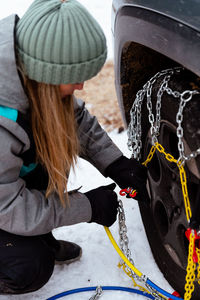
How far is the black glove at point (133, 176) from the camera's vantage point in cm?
177

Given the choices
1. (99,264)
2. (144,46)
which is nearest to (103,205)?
(99,264)

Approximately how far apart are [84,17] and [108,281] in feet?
3.86

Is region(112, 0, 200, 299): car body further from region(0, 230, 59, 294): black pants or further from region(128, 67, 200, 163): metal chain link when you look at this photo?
region(0, 230, 59, 294): black pants

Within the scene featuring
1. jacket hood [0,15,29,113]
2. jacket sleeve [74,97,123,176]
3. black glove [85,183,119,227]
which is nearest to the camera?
jacket hood [0,15,29,113]

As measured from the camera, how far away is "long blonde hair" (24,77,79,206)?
1.41m

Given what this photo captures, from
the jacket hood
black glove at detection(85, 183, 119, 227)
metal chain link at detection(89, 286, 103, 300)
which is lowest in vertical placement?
metal chain link at detection(89, 286, 103, 300)

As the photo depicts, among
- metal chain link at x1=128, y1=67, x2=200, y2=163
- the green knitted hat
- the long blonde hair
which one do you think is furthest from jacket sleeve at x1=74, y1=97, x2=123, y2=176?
the green knitted hat

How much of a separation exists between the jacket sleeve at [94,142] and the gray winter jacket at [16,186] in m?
0.05

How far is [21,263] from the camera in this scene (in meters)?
1.65

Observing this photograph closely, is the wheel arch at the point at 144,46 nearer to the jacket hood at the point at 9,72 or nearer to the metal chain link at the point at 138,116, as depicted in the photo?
the metal chain link at the point at 138,116

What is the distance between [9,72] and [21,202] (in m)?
0.48

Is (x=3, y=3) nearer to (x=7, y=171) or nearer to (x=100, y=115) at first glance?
(x=100, y=115)

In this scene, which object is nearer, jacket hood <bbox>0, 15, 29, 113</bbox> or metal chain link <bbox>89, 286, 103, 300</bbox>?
jacket hood <bbox>0, 15, 29, 113</bbox>

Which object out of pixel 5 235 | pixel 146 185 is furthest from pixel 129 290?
pixel 5 235
